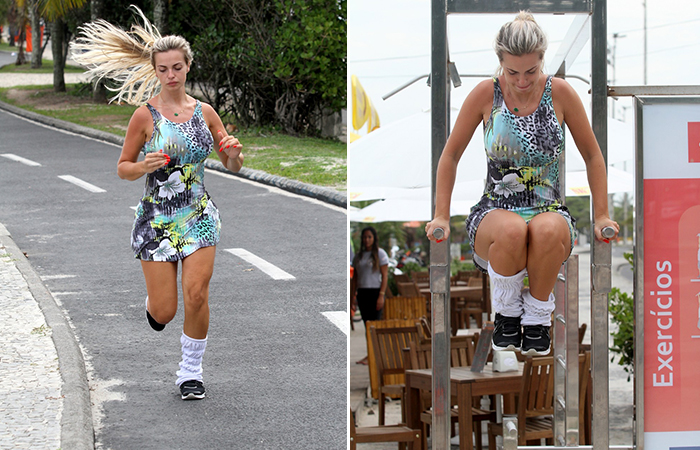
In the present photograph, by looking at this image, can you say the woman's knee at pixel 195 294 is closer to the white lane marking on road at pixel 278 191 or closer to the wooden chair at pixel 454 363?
the wooden chair at pixel 454 363

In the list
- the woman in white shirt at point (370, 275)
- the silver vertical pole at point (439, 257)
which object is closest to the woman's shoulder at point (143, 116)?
the silver vertical pole at point (439, 257)

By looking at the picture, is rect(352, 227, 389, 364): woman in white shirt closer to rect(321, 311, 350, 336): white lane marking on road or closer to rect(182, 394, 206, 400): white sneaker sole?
rect(321, 311, 350, 336): white lane marking on road

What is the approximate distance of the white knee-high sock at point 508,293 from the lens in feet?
9.83

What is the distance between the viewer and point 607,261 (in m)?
3.29

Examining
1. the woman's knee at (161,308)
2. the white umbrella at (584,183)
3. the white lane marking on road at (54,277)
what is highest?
the white umbrella at (584,183)

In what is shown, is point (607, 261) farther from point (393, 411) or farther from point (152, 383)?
point (393, 411)

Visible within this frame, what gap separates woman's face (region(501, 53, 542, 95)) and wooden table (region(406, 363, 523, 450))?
12.9ft

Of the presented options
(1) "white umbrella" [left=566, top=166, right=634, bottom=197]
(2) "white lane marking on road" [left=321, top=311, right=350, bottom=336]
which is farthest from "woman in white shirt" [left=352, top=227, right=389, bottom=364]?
(1) "white umbrella" [left=566, top=166, right=634, bottom=197]

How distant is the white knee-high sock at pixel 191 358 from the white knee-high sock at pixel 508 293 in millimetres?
2650

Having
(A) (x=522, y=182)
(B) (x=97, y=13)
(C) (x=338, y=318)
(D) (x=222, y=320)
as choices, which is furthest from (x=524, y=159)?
(B) (x=97, y=13)

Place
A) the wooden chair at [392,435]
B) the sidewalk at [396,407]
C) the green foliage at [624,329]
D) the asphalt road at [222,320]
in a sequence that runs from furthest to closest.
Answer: the sidewalk at [396,407] < the green foliage at [624,329] < the wooden chair at [392,435] < the asphalt road at [222,320]

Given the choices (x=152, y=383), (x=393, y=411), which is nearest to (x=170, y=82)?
(x=152, y=383)

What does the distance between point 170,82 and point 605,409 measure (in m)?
2.96

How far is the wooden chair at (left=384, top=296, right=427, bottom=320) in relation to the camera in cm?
1155
